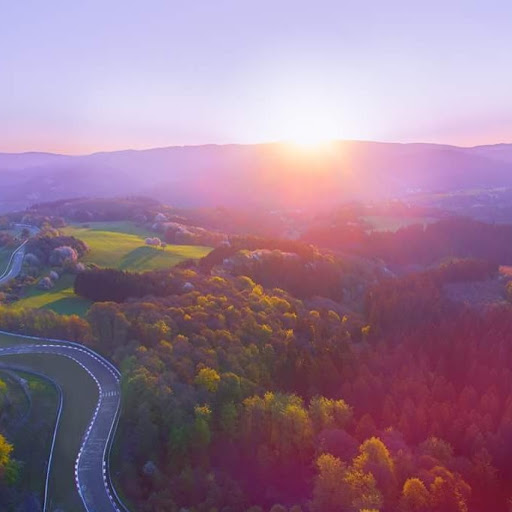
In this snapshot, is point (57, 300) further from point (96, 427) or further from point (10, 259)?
point (96, 427)

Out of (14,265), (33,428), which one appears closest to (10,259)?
(14,265)

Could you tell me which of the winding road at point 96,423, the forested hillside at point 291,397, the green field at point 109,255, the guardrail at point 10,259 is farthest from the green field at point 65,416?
the guardrail at point 10,259

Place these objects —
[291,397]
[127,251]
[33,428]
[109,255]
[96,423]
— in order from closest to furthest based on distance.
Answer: [33,428] → [96,423] → [291,397] → [109,255] → [127,251]

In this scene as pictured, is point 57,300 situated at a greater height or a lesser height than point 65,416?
greater

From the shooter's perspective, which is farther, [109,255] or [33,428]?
[109,255]

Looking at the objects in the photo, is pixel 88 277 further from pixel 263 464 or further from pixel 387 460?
pixel 387 460

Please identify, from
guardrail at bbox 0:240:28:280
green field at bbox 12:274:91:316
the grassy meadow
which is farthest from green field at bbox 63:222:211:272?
the grassy meadow

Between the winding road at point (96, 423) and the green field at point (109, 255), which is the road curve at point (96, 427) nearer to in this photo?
the winding road at point (96, 423)
